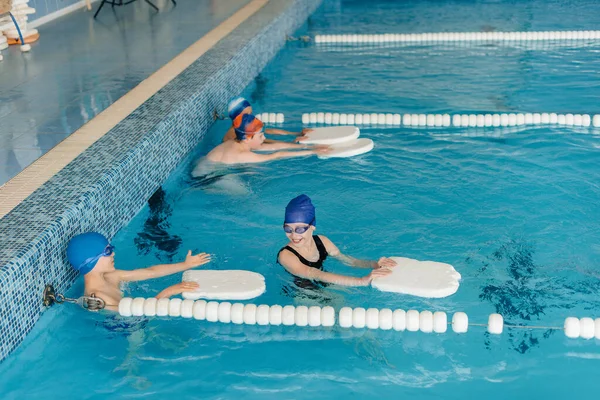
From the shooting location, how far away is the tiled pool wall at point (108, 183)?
3.94 metres

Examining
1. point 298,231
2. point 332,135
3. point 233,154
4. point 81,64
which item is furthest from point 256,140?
point 81,64

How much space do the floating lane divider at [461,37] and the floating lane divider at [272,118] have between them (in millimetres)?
3309

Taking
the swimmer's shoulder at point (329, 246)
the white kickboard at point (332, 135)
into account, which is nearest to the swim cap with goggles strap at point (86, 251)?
the swimmer's shoulder at point (329, 246)

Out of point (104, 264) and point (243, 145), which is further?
point (243, 145)

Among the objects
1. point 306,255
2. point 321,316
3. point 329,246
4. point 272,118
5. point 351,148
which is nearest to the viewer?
point 321,316

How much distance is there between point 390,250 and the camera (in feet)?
16.1

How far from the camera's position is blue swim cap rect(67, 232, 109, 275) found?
13.3 feet

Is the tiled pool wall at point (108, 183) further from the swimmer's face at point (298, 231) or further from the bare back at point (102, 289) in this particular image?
the swimmer's face at point (298, 231)

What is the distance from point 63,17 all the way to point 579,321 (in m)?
7.95

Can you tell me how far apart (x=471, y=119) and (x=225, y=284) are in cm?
361

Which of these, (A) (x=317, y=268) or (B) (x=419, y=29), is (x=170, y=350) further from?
(B) (x=419, y=29)

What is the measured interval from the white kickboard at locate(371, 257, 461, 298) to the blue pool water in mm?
135

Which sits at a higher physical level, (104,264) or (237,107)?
(237,107)

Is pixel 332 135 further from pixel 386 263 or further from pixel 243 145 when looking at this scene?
pixel 386 263
